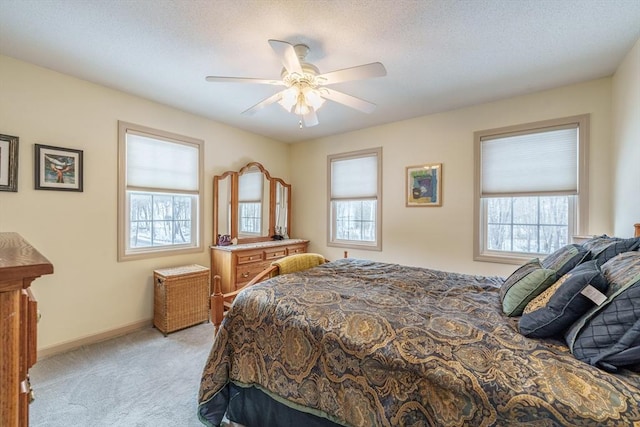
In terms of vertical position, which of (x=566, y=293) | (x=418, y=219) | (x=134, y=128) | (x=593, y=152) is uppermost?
(x=134, y=128)

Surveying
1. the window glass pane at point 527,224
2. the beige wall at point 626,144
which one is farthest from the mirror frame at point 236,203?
the beige wall at point 626,144

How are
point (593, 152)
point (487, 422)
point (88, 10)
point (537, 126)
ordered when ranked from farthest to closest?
point (537, 126) → point (593, 152) → point (88, 10) → point (487, 422)

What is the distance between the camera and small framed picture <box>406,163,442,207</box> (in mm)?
3611

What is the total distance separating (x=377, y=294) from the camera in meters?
1.84

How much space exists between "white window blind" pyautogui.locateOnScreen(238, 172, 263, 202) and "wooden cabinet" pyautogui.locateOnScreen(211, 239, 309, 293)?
73 centimetres

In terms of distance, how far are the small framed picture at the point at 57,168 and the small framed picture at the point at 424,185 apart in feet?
12.3

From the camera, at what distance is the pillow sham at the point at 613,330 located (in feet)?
3.16

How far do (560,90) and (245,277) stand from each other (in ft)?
13.6

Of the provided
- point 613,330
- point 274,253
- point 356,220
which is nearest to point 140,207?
point 274,253

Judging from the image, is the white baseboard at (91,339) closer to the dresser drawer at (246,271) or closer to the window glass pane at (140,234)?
the window glass pane at (140,234)

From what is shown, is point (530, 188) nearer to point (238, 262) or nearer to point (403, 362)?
point (403, 362)

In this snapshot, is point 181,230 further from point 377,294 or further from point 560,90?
point 560,90

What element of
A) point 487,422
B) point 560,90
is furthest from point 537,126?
point 487,422

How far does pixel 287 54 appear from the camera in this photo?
1782mm
